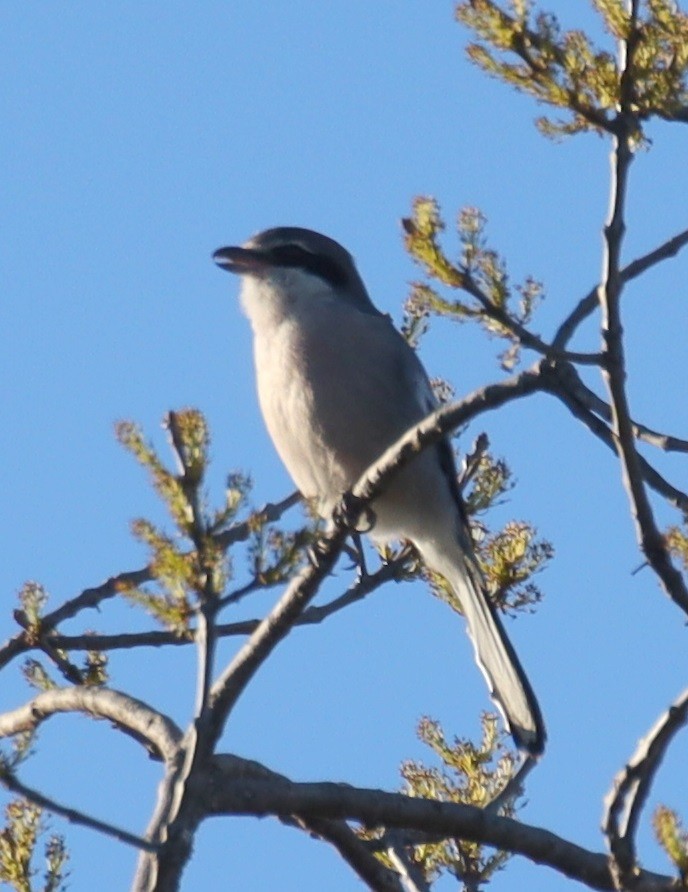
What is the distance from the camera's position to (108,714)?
4.05m

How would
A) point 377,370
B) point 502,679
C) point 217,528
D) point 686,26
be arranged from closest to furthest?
point 217,528
point 686,26
point 502,679
point 377,370

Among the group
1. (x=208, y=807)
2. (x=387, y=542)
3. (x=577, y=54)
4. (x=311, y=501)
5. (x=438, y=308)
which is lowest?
(x=208, y=807)

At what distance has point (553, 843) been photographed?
3693 millimetres

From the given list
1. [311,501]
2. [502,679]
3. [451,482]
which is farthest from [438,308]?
[451,482]

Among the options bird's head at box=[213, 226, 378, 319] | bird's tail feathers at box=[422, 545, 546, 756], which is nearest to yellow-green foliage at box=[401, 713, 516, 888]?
bird's tail feathers at box=[422, 545, 546, 756]

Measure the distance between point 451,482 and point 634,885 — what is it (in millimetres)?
2787

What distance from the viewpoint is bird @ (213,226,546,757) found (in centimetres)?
580

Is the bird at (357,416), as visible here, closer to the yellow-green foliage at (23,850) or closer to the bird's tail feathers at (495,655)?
the bird's tail feathers at (495,655)

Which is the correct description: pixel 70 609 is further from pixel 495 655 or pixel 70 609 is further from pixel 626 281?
pixel 626 281

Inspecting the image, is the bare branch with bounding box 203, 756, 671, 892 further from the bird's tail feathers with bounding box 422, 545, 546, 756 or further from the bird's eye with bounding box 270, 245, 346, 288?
the bird's eye with bounding box 270, 245, 346, 288

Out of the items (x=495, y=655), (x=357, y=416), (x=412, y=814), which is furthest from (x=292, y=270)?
(x=412, y=814)

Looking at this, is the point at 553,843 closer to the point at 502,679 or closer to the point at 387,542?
the point at 502,679

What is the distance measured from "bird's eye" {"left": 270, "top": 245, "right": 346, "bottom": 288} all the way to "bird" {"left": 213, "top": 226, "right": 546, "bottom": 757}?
0.28 m

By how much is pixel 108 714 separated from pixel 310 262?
2908 millimetres
